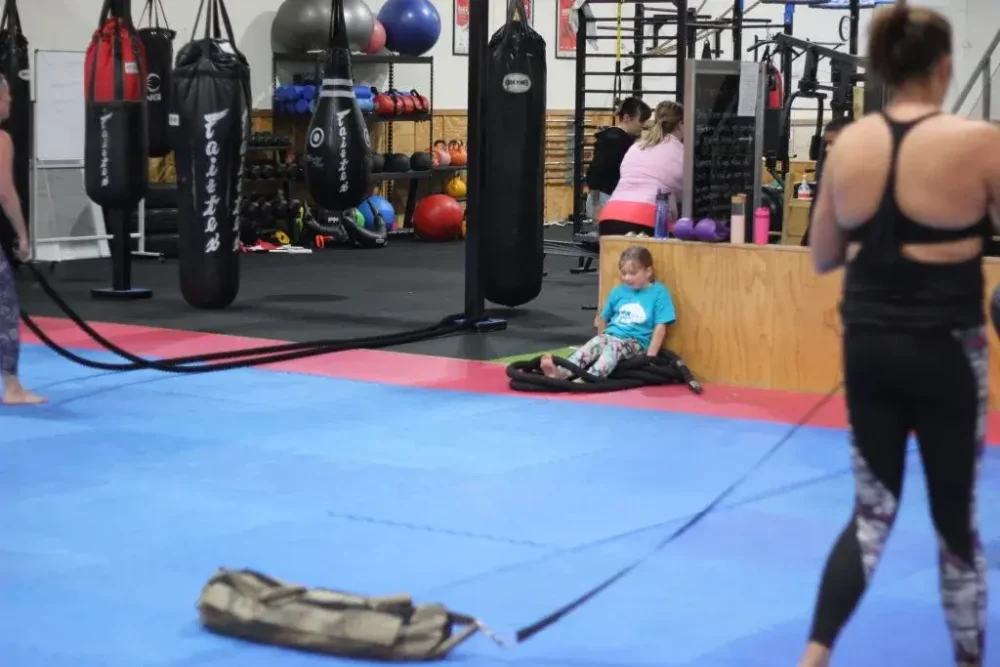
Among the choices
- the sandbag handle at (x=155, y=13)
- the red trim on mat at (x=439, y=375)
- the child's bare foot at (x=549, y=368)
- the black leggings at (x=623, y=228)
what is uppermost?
the sandbag handle at (x=155, y=13)

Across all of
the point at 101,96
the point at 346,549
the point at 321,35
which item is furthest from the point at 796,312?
the point at 321,35

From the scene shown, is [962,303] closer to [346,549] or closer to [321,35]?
[346,549]

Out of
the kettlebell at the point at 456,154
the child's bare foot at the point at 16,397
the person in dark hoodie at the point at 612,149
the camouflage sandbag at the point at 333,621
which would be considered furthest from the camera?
the kettlebell at the point at 456,154

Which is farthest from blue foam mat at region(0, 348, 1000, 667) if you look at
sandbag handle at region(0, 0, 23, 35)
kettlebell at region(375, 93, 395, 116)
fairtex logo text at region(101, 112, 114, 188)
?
kettlebell at region(375, 93, 395, 116)

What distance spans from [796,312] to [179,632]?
4299 millimetres

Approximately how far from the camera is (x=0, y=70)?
1007 centimetres

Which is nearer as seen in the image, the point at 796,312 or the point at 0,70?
the point at 796,312

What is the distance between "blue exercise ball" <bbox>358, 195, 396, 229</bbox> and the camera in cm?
1617

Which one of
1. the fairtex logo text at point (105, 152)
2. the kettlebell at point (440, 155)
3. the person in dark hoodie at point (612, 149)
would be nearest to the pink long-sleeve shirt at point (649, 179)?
the person in dark hoodie at point (612, 149)

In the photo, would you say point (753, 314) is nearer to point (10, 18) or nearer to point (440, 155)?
point (10, 18)

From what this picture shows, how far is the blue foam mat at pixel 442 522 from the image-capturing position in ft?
12.6

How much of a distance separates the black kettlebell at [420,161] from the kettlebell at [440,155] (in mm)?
436

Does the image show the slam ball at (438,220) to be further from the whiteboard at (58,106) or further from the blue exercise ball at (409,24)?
the whiteboard at (58,106)

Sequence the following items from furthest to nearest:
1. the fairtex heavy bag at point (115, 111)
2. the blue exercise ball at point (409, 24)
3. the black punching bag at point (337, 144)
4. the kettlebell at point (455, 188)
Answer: the kettlebell at point (455, 188)
the blue exercise ball at point (409, 24)
the fairtex heavy bag at point (115, 111)
the black punching bag at point (337, 144)
